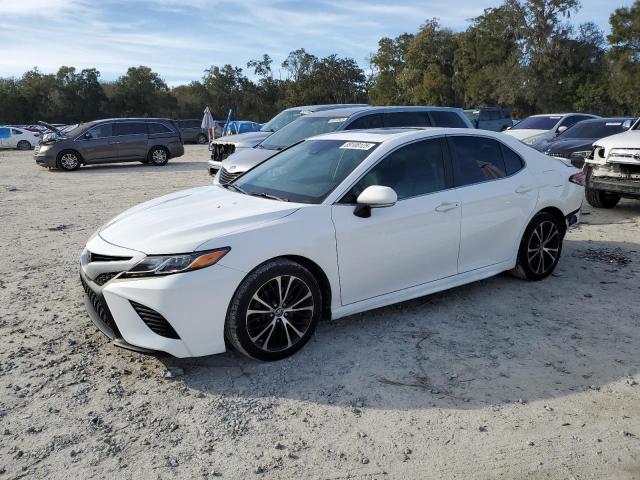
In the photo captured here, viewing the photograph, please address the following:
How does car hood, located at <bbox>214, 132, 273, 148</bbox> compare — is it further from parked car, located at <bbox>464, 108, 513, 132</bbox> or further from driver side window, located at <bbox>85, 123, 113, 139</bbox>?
parked car, located at <bbox>464, 108, 513, 132</bbox>

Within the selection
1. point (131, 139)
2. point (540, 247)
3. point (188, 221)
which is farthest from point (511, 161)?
point (131, 139)

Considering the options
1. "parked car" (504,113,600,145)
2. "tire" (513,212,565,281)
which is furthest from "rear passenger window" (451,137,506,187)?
"parked car" (504,113,600,145)

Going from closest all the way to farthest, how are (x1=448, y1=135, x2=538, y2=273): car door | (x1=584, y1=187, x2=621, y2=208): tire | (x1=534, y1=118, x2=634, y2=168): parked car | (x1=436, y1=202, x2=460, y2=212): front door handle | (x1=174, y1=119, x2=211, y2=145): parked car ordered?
(x1=436, y1=202, x2=460, y2=212): front door handle, (x1=448, y1=135, x2=538, y2=273): car door, (x1=584, y1=187, x2=621, y2=208): tire, (x1=534, y1=118, x2=634, y2=168): parked car, (x1=174, y1=119, x2=211, y2=145): parked car

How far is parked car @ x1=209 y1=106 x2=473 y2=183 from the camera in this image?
9273 mm

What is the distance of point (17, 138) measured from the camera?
3272 centimetres

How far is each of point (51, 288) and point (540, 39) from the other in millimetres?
52417

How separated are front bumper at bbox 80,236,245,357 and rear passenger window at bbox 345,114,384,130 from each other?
600 cm

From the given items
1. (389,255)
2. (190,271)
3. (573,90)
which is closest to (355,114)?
(389,255)

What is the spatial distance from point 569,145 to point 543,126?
4.29 meters

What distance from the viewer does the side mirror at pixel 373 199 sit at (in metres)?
4.04

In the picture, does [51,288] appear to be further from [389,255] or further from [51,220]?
[51,220]

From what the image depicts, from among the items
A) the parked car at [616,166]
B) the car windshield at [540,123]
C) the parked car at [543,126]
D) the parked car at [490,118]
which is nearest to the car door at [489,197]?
the parked car at [616,166]

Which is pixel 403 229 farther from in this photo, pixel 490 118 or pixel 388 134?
pixel 490 118

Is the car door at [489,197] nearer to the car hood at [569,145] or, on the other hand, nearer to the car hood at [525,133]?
the car hood at [569,145]
